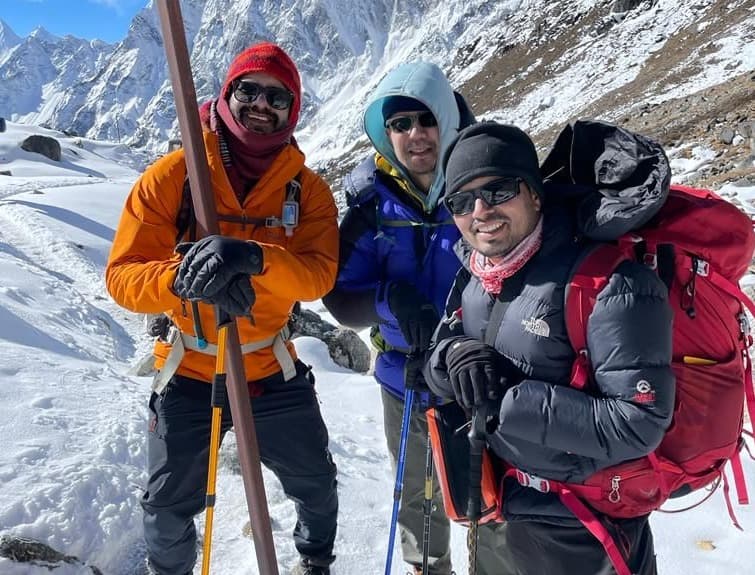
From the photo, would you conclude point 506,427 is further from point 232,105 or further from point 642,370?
point 232,105

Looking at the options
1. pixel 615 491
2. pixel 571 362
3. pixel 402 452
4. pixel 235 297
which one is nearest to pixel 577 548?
pixel 615 491

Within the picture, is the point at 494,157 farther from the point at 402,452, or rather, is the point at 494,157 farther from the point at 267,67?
the point at 402,452

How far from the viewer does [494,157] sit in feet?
6.59

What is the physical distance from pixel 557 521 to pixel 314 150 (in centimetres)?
11465

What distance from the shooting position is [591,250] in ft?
6.08

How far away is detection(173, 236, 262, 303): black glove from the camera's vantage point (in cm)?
219

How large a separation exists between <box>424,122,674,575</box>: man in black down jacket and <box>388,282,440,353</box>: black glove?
488mm

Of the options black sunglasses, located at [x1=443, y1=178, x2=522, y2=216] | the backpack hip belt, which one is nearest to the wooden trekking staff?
the backpack hip belt

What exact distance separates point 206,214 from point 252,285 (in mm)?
368

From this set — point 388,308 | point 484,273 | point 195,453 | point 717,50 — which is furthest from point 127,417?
point 717,50

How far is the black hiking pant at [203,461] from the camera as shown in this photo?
2.78m

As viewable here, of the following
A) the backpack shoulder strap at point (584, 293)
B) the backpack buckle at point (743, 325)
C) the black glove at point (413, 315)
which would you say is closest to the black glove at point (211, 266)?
the black glove at point (413, 315)

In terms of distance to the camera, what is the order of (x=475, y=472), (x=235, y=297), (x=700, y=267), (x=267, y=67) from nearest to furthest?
(x=700, y=267) → (x=475, y=472) → (x=235, y=297) → (x=267, y=67)

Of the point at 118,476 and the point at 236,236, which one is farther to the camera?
the point at 118,476
